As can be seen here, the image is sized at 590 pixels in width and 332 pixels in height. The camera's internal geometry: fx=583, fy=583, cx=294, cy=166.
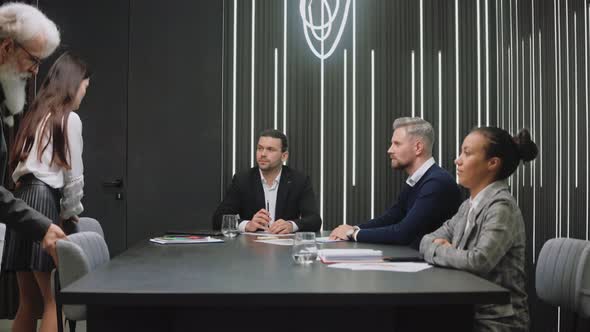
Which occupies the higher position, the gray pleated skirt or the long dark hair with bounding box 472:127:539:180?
the long dark hair with bounding box 472:127:539:180

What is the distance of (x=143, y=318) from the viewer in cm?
148

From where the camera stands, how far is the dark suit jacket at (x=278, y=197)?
12.6ft

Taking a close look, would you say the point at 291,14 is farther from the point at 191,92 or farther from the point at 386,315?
the point at 386,315

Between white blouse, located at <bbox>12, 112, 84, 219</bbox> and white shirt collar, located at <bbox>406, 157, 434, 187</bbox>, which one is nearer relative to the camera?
white blouse, located at <bbox>12, 112, 84, 219</bbox>

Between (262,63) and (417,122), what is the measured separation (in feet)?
5.03

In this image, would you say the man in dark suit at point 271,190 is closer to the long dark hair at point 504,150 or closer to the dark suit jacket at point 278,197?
the dark suit jacket at point 278,197

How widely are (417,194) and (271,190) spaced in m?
1.18

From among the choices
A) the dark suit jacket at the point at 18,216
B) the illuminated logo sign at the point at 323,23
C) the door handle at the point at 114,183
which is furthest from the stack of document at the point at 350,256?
the door handle at the point at 114,183

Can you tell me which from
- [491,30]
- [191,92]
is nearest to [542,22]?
[491,30]

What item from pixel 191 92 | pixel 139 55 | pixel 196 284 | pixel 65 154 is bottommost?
pixel 196 284

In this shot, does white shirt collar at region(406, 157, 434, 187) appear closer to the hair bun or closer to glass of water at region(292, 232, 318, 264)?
the hair bun

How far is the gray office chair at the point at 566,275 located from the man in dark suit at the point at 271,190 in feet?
5.19

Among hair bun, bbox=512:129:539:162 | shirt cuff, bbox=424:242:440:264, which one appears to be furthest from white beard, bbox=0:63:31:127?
hair bun, bbox=512:129:539:162

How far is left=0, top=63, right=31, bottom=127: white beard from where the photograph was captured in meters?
1.82
